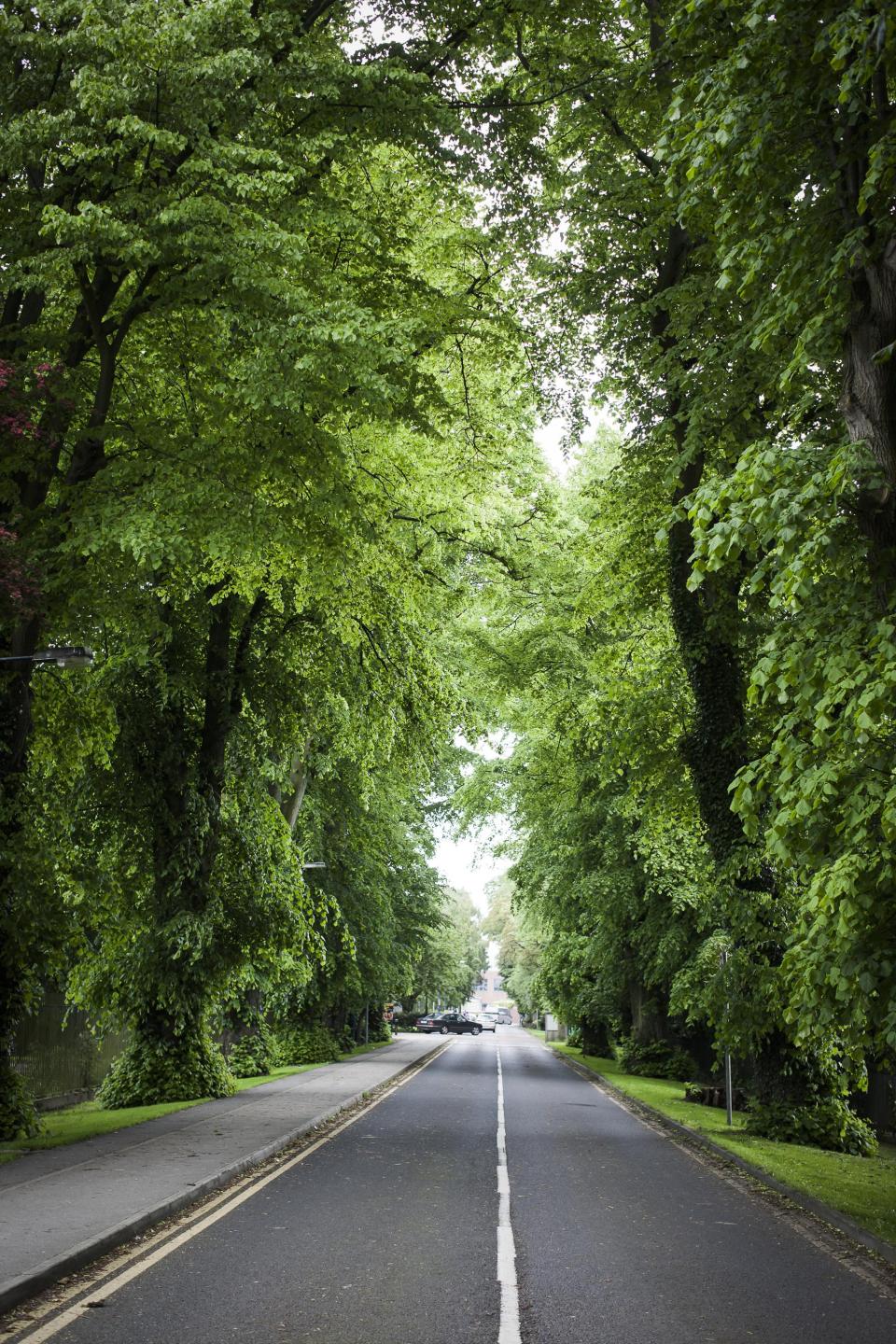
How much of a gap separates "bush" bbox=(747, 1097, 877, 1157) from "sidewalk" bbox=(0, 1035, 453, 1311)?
6.85 m

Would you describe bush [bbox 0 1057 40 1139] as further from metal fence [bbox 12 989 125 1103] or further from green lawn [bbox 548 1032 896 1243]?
green lawn [bbox 548 1032 896 1243]

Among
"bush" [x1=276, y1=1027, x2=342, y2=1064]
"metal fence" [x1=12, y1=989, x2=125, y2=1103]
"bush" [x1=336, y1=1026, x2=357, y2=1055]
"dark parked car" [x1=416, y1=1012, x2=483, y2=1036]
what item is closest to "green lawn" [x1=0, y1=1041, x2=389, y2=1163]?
"metal fence" [x1=12, y1=989, x2=125, y2=1103]

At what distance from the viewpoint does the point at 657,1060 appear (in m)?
30.1

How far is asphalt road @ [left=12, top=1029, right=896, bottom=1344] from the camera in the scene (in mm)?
6281

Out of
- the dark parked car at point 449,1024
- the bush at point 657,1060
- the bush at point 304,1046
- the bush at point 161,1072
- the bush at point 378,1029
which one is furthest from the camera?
the dark parked car at point 449,1024

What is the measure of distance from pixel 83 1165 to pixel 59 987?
30.4 ft

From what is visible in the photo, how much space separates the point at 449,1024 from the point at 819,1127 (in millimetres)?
63961

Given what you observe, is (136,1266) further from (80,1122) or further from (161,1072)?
(161,1072)

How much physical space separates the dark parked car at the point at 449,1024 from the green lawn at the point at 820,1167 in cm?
5511

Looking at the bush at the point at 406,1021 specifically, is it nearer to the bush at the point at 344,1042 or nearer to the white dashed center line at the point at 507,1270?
the bush at the point at 344,1042

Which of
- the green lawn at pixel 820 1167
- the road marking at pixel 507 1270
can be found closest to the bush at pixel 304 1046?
the green lawn at pixel 820 1167

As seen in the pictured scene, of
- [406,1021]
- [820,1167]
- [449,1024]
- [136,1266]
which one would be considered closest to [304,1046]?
[820,1167]

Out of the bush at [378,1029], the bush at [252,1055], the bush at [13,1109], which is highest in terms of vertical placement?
the bush at [13,1109]

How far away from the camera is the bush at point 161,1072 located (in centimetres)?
1795
